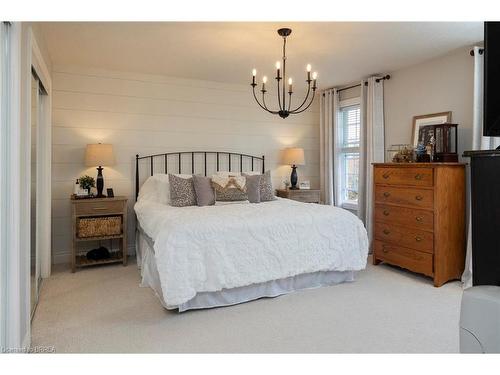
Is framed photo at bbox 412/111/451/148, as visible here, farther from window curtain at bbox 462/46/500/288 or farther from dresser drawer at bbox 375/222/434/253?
dresser drawer at bbox 375/222/434/253

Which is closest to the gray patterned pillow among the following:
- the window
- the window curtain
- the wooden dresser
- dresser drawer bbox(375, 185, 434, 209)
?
dresser drawer bbox(375, 185, 434, 209)

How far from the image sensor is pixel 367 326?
101 inches

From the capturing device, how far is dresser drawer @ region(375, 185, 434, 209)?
3.54 meters

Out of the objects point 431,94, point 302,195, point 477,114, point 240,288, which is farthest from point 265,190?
point 477,114

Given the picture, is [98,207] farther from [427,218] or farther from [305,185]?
[427,218]

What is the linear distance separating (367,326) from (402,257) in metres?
1.52

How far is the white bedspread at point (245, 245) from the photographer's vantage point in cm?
274

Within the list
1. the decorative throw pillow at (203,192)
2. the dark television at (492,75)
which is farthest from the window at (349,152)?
the dark television at (492,75)

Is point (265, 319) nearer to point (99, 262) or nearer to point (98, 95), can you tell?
point (99, 262)

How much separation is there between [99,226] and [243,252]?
194 centimetres

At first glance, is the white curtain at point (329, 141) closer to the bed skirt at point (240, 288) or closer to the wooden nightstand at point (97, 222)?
the bed skirt at point (240, 288)

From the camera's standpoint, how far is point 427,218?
355cm
